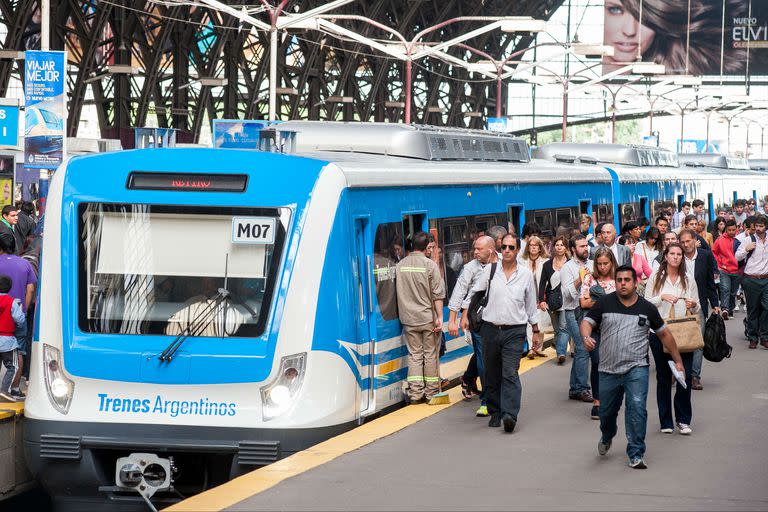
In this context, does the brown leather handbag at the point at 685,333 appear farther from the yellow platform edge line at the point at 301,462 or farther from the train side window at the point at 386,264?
the train side window at the point at 386,264

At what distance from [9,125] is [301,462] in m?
15.8

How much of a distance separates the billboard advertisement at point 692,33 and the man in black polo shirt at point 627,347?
5834 cm

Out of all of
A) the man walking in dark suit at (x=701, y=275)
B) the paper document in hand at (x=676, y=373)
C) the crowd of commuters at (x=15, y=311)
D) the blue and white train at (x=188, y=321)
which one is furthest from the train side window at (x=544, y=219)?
the blue and white train at (x=188, y=321)

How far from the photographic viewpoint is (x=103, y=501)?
9.98 meters

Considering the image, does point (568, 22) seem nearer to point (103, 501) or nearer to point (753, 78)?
point (753, 78)

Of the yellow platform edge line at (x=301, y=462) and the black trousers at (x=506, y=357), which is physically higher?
the black trousers at (x=506, y=357)

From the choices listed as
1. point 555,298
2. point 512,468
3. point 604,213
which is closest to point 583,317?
point 555,298

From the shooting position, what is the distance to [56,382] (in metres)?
10.1

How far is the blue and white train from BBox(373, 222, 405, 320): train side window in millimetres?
816

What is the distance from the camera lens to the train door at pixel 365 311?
11047 millimetres

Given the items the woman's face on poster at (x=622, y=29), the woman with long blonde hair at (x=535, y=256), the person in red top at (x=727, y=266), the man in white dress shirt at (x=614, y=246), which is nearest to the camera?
the man in white dress shirt at (x=614, y=246)

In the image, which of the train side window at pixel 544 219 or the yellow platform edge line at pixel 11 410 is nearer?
the yellow platform edge line at pixel 11 410

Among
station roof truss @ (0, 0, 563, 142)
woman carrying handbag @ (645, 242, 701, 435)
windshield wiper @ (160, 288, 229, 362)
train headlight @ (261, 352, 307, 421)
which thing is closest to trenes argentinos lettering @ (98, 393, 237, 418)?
train headlight @ (261, 352, 307, 421)

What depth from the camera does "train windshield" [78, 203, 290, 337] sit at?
10164 mm
